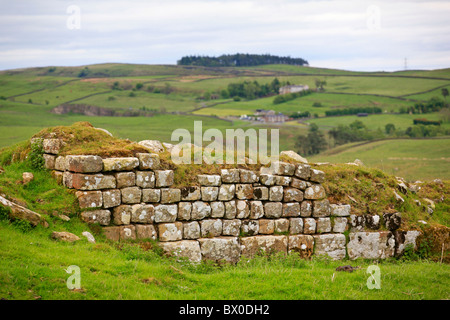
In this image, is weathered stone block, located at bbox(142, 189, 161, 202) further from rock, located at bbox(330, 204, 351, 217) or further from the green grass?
the green grass

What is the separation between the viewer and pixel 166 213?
45.3 feet

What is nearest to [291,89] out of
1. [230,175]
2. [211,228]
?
[230,175]

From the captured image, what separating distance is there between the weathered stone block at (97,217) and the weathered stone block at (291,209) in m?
5.81

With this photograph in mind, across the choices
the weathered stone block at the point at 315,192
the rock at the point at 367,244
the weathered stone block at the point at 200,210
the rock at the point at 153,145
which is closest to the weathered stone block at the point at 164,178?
the weathered stone block at the point at 200,210

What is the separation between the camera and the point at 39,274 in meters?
9.23

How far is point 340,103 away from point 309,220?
115 m

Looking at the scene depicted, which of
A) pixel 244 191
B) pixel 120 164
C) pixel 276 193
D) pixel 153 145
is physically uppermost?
pixel 153 145

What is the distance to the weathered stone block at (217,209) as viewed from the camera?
47.2ft

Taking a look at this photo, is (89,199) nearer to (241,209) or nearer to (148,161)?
(148,161)

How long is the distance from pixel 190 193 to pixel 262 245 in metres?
2.94

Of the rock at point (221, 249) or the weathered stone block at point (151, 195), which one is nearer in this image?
the weathered stone block at point (151, 195)

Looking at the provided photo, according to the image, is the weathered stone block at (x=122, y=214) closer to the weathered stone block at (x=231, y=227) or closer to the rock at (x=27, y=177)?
the rock at (x=27, y=177)
